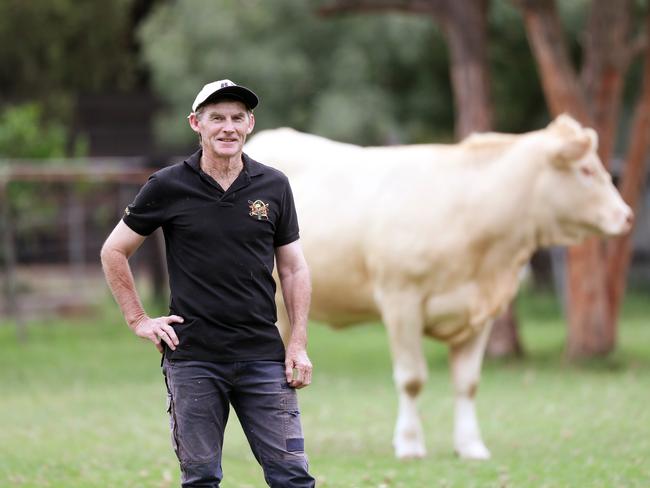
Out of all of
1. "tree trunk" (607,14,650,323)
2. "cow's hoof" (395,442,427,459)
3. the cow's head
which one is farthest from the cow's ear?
"tree trunk" (607,14,650,323)

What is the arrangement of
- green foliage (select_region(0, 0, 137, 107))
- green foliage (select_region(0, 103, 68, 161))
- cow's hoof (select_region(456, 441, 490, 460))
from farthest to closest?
green foliage (select_region(0, 0, 137, 107)) → green foliage (select_region(0, 103, 68, 161)) → cow's hoof (select_region(456, 441, 490, 460))

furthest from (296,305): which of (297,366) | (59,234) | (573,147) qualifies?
(59,234)

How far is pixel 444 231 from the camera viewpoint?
33.0 ft

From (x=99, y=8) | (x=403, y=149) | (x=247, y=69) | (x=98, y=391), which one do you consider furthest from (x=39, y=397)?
(x=99, y=8)

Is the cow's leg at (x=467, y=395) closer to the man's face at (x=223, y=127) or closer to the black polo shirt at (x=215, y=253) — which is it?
the black polo shirt at (x=215, y=253)

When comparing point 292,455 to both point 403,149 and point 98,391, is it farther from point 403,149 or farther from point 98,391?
point 98,391

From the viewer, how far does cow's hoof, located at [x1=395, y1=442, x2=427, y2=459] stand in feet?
33.0

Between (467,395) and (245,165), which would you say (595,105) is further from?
(245,165)

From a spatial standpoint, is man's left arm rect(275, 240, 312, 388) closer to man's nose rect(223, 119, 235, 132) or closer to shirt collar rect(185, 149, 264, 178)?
shirt collar rect(185, 149, 264, 178)

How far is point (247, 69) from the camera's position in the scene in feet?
86.9

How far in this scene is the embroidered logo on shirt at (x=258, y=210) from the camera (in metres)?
5.94

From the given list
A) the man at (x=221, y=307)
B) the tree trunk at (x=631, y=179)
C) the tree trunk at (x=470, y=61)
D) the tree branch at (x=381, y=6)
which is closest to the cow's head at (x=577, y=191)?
the man at (x=221, y=307)

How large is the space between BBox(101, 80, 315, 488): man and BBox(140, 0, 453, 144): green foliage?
20009mm

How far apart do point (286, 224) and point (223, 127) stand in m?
0.50
